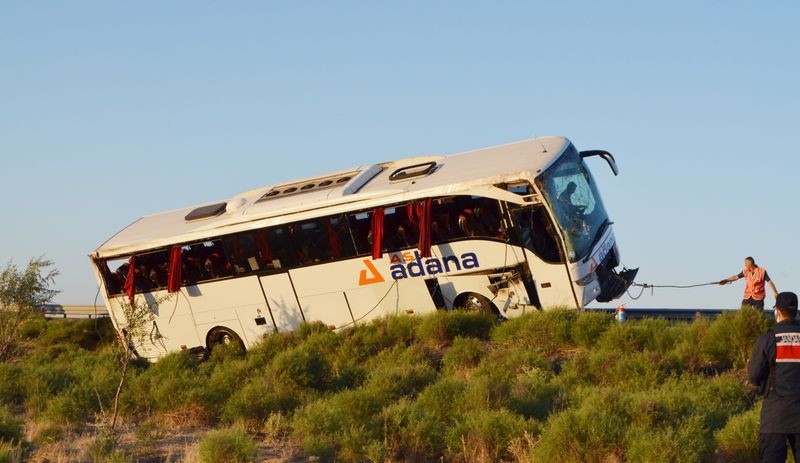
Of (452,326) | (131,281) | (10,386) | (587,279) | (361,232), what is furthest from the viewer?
(131,281)

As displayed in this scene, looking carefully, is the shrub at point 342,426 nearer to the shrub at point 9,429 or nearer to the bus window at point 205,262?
the shrub at point 9,429

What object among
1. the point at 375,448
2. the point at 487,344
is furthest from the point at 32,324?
the point at 375,448

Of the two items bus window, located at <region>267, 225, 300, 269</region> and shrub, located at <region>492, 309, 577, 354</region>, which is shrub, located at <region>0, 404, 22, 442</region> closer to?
shrub, located at <region>492, 309, 577, 354</region>

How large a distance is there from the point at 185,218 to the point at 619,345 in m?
12.1

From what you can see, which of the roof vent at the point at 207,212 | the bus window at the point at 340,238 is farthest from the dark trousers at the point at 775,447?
the roof vent at the point at 207,212

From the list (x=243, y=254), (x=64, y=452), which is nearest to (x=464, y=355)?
(x=64, y=452)

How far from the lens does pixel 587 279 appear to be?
20.6 metres

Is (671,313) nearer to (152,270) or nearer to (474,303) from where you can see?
(474,303)

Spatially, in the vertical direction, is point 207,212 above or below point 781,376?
above

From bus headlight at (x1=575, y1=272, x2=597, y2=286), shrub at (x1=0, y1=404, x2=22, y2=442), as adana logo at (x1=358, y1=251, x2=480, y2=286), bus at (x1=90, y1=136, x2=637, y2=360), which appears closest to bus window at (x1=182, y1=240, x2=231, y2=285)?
bus at (x1=90, y1=136, x2=637, y2=360)

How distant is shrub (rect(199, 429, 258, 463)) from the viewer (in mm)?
12852

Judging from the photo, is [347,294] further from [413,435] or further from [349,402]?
[413,435]

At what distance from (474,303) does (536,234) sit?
2.18 meters

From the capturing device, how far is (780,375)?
1048 cm
